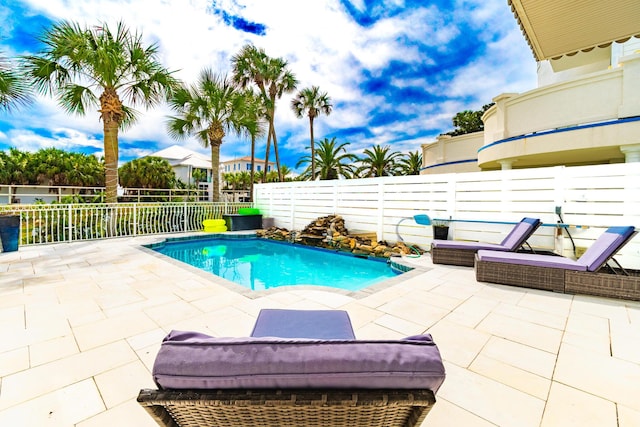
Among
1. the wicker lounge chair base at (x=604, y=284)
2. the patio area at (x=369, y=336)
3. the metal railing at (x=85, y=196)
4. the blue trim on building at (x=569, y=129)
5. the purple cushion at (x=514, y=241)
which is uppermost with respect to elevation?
the blue trim on building at (x=569, y=129)

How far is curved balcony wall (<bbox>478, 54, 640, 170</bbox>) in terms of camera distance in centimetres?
619

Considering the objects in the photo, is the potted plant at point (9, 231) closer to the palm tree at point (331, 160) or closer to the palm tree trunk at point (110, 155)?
the palm tree trunk at point (110, 155)

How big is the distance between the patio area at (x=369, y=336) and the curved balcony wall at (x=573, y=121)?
5002 millimetres

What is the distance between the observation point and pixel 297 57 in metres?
17.0

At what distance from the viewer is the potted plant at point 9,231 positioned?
20.3 feet

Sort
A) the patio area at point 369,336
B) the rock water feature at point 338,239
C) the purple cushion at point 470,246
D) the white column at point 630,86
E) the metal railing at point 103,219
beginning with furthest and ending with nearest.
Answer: the metal railing at point 103,219
the rock water feature at point 338,239
the white column at point 630,86
the purple cushion at point 470,246
the patio area at point 369,336

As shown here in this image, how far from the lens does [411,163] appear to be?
24375 mm

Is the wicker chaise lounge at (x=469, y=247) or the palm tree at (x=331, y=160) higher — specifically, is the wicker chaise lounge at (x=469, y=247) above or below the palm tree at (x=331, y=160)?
below

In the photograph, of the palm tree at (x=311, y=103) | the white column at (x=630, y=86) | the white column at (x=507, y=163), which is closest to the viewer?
the white column at (x=630, y=86)

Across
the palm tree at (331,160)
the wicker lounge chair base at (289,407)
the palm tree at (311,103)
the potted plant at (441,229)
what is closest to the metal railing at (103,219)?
the potted plant at (441,229)

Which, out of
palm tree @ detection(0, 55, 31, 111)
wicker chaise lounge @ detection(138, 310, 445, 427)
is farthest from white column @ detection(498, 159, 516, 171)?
palm tree @ detection(0, 55, 31, 111)

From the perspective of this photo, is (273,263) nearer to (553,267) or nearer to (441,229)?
(441,229)

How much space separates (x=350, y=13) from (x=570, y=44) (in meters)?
6.54

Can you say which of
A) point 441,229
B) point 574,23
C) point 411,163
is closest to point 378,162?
point 411,163
